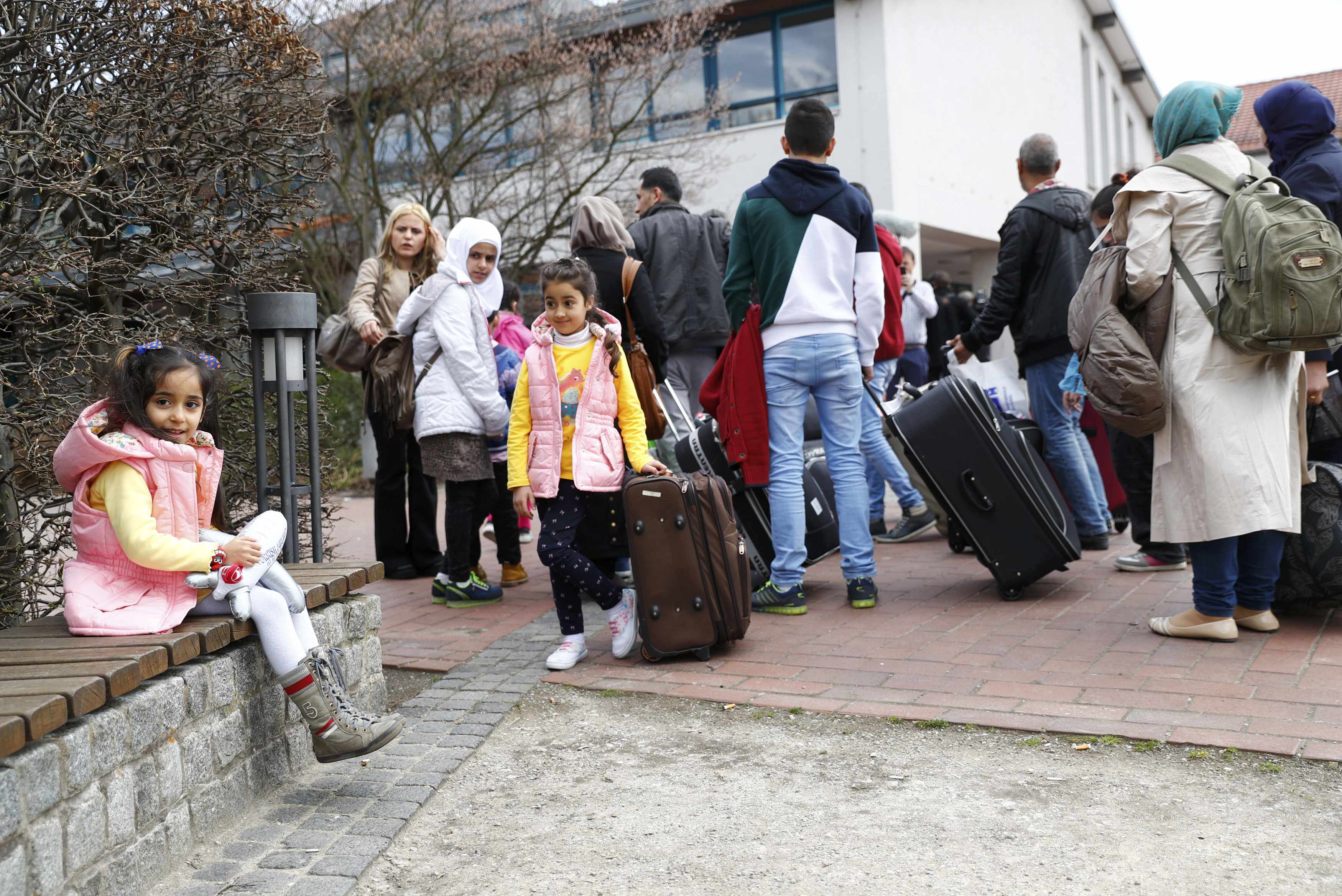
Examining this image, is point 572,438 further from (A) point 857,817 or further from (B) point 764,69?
(B) point 764,69

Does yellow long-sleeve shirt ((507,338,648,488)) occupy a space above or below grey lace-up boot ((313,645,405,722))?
above

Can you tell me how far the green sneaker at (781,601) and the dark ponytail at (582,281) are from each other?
125 centimetres

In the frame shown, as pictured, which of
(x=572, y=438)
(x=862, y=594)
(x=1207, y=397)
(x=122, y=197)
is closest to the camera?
(x=122, y=197)

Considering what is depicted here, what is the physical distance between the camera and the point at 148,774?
8.79 ft

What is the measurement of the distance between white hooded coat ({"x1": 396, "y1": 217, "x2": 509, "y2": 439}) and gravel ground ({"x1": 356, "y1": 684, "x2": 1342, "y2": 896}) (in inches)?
80.3

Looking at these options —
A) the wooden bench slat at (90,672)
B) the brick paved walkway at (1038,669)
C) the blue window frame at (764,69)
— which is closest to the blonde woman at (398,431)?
the brick paved walkway at (1038,669)

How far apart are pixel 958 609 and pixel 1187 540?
115 cm

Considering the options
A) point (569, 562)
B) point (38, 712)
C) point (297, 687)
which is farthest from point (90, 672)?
point (569, 562)

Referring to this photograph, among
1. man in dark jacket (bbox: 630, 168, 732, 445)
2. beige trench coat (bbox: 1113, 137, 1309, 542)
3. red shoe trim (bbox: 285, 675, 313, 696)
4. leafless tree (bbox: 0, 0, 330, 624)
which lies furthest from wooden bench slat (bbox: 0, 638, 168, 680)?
man in dark jacket (bbox: 630, 168, 732, 445)

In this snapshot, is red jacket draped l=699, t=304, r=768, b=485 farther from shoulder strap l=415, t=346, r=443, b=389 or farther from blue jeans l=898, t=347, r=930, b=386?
blue jeans l=898, t=347, r=930, b=386

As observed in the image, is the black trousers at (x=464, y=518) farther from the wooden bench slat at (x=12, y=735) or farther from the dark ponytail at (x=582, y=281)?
the wooden bench slat at (x=12, y=735)

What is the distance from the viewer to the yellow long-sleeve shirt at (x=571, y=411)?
449 centimetres

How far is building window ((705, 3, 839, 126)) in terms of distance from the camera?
53.7 feet

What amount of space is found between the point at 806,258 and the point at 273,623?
276 centimetres
